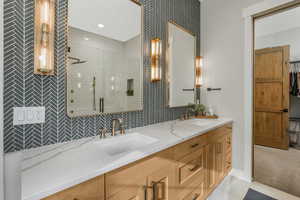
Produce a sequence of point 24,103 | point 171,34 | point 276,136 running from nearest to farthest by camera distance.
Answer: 1. point 24,103
2. point 171,34
3. point 276,136

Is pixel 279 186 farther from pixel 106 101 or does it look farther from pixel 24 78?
pixel 24 78

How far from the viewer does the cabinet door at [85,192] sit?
0.64 m

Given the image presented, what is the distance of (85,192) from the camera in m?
0.71

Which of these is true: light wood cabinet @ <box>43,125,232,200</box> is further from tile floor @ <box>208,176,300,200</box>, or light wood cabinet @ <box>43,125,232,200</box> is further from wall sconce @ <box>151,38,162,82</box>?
wall sconce @ <box>151,38,162,82</box>

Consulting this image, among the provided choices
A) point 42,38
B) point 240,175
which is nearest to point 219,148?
point 240,175

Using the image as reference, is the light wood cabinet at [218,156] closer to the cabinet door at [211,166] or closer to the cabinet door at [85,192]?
the cabinet door at [211,166]

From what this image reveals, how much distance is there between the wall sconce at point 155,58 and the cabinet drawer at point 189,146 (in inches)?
32.2

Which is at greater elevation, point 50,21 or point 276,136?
point 50,21

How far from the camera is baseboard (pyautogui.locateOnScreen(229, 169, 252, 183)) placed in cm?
216

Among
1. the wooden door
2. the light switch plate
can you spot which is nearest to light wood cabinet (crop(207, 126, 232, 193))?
the light switch plate

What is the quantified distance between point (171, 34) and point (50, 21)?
1.49m

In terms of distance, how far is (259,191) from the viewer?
6.36 feet

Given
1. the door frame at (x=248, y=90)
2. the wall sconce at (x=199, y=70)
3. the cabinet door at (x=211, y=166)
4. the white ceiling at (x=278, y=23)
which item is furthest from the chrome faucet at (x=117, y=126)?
the white ceiling at (x=278, y=23)

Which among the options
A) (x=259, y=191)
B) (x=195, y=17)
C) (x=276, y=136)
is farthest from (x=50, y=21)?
(x=276, y=136)
